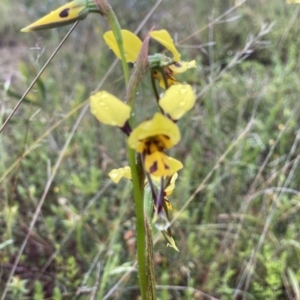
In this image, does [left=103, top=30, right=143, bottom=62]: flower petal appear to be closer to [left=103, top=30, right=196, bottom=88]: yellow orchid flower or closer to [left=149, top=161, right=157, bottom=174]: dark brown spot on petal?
[left=103, top=30, right=196, bottom=88]: yellow orchid flower

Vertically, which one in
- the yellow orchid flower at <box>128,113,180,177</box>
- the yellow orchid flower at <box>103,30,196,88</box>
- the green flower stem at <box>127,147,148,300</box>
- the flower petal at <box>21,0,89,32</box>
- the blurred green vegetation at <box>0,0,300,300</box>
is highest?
the flower petal at <box>21,0,89,32</box>

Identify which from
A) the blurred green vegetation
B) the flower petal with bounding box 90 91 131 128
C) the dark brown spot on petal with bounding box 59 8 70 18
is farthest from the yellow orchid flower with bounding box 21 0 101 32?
the blurred green vegetation

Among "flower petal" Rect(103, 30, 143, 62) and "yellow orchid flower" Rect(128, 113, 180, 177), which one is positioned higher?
"flower petal" Rect(103, 30, 143, 62)

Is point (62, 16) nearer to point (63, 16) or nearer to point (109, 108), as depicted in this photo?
point (63, 16)

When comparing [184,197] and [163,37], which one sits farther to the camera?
[184,197]

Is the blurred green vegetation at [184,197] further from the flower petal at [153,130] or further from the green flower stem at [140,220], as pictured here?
the flower petal at [153,130]

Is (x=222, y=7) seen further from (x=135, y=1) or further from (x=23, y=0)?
(x=23, y=0)

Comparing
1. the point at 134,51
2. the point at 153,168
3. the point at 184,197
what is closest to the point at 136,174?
the point at 153,168
